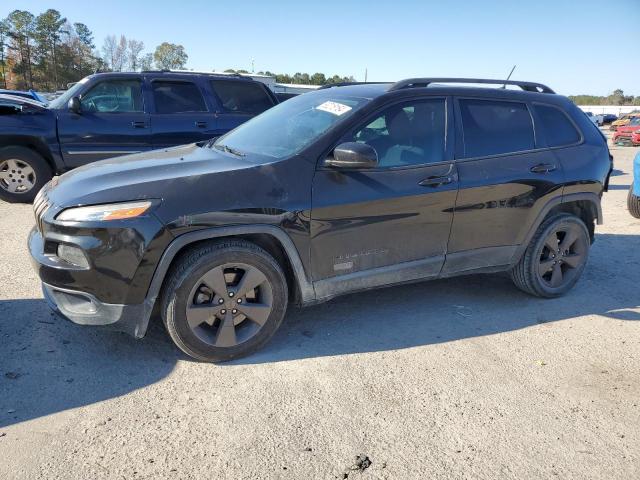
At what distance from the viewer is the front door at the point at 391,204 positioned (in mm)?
3291

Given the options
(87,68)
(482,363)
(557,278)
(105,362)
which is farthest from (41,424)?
(87,68)

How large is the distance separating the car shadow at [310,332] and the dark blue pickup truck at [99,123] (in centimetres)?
393

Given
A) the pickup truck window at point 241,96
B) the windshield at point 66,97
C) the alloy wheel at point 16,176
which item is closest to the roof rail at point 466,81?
the pickup truck window at point 241,96

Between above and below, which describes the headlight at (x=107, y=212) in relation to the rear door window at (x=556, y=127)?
below

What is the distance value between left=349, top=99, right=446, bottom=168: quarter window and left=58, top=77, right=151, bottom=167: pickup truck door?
480 centimetres

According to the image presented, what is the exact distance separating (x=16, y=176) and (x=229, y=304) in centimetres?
575

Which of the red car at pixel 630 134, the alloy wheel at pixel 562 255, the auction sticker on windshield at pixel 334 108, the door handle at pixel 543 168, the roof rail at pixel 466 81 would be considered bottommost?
the red car at pixel 630 134

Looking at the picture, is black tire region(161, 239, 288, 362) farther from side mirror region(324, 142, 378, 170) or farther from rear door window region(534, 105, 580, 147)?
rear door window region(534, 105, 580, 147)

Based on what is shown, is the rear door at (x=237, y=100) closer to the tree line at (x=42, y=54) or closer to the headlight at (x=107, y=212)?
the headlight at (x=107, y=212)

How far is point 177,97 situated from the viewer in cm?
752

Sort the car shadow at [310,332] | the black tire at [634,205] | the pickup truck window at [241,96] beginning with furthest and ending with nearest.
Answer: the pickup truck window at [241,96]
the black tire at [634,205]
the car shadow at [310,332]

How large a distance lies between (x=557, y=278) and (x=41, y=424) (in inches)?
159

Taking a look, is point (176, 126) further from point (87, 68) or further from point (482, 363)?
point (87, 68)

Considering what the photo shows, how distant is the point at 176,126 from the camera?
7406mm
